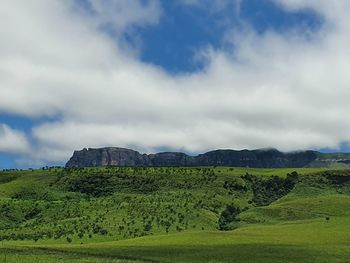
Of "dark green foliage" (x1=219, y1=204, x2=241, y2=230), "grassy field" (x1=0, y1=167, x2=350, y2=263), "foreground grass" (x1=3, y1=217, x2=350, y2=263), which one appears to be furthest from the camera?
"dark green foliage" (x1=219, y1=204, x2=241, y2=230)

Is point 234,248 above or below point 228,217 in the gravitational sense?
below

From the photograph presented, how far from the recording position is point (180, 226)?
123 m

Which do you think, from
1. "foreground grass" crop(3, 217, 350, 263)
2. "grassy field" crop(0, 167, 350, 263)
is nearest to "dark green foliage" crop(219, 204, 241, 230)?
"grassy field" crop(0, 167, 350, 263)

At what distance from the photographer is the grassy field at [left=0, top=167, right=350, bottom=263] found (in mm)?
69938

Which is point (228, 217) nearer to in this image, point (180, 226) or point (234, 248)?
point (180, 226)

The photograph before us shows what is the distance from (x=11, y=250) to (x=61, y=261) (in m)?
17.2

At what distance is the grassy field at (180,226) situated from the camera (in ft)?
229

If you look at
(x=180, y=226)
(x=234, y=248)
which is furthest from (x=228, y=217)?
(x=234, y=248)

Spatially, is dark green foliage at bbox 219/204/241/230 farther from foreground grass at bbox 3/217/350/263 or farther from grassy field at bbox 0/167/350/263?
foreground grass at bbox 3/217/350/263

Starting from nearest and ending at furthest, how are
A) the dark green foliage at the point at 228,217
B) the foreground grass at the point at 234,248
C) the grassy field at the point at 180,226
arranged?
the foreground grass at the point at 234,248 → the grassy field at the point at 180,226 → the dark green foliage at the point at 228,217

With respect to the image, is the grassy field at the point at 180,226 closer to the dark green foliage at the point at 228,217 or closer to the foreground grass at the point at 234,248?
the foreground grass at the point at 234,248

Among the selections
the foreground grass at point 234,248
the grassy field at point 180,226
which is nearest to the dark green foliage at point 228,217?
the grassy field at point 180,226

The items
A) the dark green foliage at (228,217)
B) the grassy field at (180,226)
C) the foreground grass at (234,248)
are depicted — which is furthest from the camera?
the dark green foliage at (228,217)

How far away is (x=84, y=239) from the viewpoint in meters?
104
